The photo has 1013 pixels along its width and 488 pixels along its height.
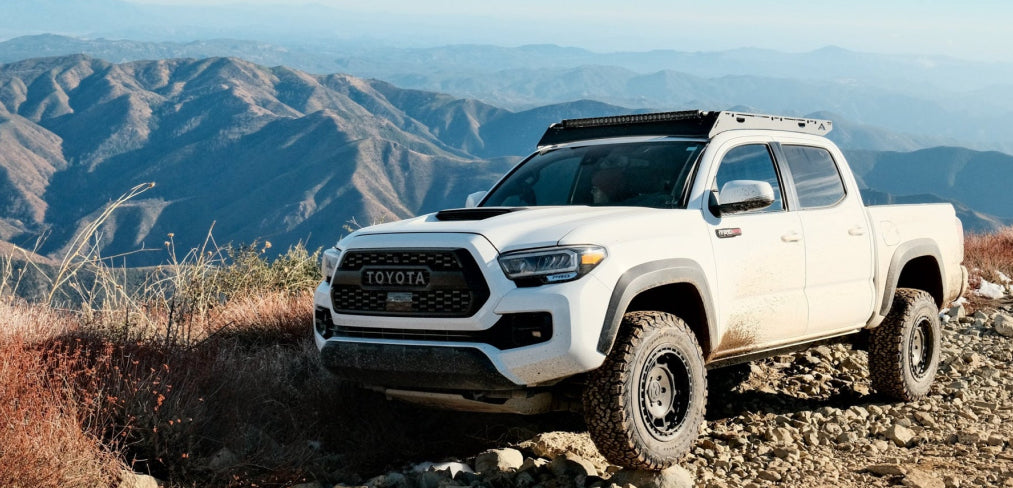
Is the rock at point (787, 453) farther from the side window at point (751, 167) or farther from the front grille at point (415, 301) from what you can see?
the front grille at point (415, 301)

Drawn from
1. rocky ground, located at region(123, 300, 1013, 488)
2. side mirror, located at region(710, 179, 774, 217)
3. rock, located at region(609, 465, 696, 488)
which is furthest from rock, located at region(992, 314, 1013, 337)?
rock, located at region(609, 465, 696, 488)

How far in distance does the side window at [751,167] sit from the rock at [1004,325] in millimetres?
5233

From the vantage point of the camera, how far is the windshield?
16.7 ft

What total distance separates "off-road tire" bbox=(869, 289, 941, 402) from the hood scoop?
121 inches

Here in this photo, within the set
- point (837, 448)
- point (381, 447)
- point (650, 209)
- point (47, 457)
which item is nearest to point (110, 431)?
point (47, 457)

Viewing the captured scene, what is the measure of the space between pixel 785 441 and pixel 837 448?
1.10 feet

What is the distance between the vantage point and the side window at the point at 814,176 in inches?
224

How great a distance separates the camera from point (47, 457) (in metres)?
3.75

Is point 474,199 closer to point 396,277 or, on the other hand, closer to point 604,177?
point 604,177

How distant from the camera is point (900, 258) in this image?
244 inches

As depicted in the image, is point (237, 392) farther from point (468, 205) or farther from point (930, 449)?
point (930, 449)

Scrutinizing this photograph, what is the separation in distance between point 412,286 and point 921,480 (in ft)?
9.44

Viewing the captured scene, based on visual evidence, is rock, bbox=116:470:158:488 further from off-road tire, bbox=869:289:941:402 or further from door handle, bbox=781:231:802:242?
off-road tire, bbox=869:289:941:402

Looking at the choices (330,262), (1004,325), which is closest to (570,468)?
(330,262)
